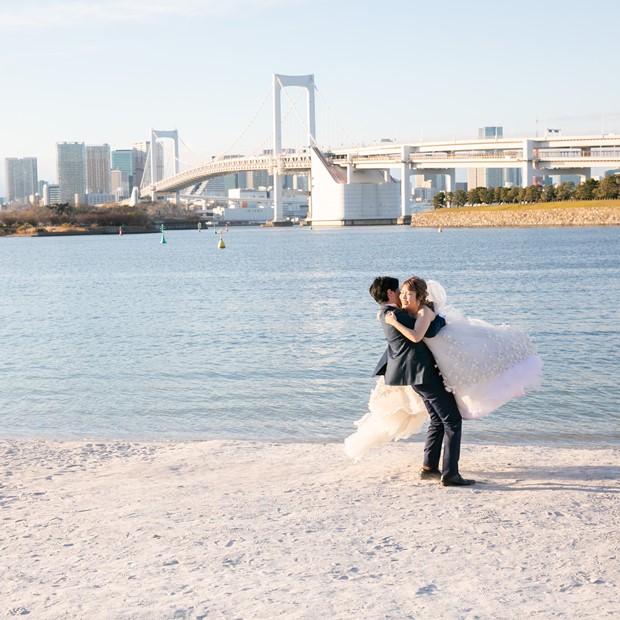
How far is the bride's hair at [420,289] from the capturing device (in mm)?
3977

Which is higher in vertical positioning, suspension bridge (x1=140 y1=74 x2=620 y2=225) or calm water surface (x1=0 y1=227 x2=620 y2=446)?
suspension bridge (x1=140 y1=74 x2=620 y2=225)

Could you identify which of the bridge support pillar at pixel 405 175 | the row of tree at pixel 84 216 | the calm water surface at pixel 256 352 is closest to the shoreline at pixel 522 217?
the bridge support pillar at pixel 405 175

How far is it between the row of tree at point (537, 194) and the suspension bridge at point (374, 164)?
1.16m

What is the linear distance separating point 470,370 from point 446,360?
0.10m

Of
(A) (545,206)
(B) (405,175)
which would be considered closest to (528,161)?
(A) (545,206)

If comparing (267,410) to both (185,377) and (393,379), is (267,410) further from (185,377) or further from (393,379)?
(393,379)

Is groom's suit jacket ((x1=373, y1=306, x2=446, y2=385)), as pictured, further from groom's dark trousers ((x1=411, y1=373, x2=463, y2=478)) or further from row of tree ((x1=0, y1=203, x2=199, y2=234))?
row of tree ((x1=0, y1=203, x2=199, y2=234))

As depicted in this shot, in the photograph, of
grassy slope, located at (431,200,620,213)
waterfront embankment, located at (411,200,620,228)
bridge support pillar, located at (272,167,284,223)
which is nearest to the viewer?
waterfront embankment, located at (411,200,620,228)

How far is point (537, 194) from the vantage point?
212ft

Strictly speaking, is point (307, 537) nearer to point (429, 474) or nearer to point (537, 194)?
point (429, 474)

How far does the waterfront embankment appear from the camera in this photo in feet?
194

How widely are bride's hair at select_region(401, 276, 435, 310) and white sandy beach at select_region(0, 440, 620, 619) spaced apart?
2.38 ft

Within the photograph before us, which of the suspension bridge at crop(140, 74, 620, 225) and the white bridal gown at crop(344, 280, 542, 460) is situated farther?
the suspension bridge at crop(140, 74, 620, 225)

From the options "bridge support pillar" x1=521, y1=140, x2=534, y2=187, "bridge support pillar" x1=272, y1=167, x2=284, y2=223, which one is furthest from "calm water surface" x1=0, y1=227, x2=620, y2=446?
"bridge support pillar" x1=272, y1=167, x2=284, y2=223
